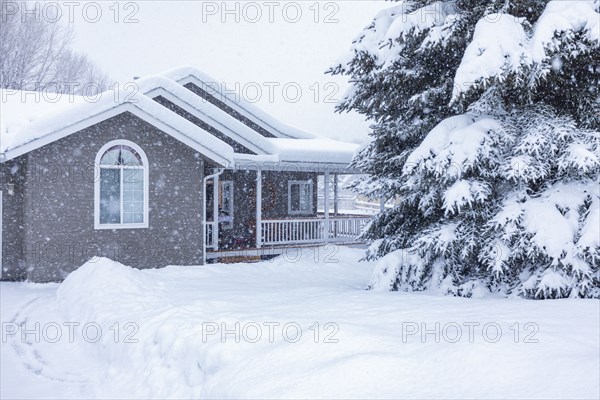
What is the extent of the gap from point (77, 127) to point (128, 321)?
257 inches

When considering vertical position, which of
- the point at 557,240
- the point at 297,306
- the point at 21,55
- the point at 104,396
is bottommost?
the point at 104,396

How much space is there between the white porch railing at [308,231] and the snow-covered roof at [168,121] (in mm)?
2065

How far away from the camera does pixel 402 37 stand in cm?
875

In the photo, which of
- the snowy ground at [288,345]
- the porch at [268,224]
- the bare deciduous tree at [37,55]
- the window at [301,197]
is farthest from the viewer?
the bare deciduous tree at [37,55]

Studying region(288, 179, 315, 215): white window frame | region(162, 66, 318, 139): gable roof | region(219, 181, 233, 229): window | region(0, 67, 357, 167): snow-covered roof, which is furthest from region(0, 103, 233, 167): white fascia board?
region(288, 179, 315, 215): white window frame

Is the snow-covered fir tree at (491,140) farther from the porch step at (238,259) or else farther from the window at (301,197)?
the window at (301,197)

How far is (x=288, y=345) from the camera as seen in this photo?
5590 millimetres

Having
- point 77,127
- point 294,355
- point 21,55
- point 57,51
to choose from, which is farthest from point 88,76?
point 294,355

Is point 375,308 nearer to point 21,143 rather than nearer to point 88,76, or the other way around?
point 21,143

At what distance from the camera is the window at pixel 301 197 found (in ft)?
69.2

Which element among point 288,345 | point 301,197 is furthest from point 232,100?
point 288,345

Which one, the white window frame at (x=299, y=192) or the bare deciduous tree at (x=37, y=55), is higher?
the bare deciduous tree at (x=37, y=55)

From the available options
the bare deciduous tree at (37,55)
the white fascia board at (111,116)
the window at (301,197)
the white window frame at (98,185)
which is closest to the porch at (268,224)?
the window at (301,197)

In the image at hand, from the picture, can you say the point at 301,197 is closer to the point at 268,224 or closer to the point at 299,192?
the point at 299,192
